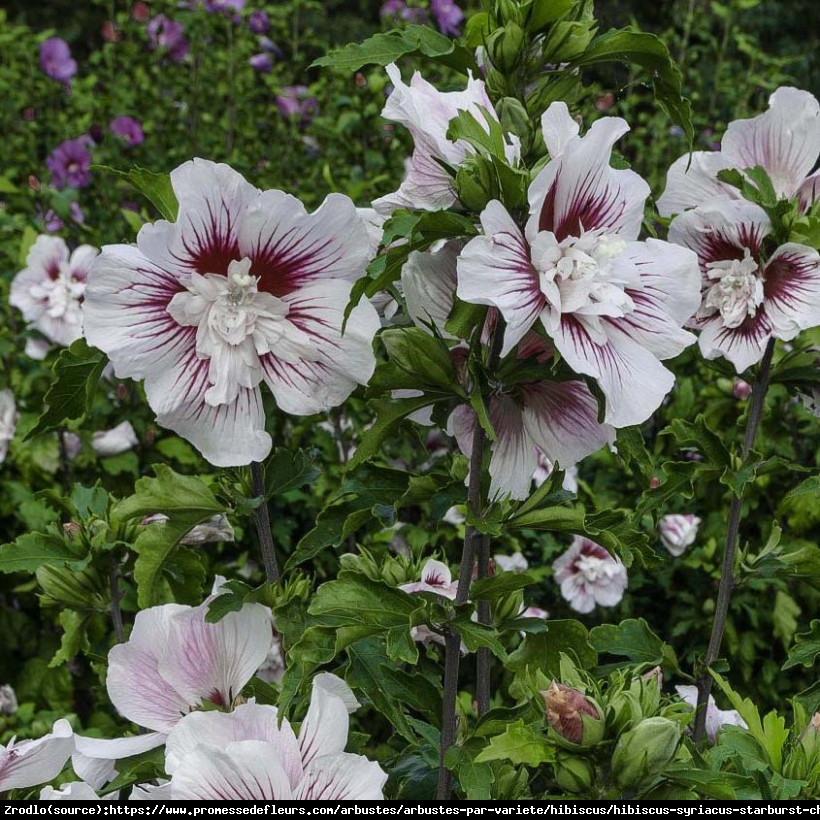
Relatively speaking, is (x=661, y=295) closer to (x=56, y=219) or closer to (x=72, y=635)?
(x=72, y=635)

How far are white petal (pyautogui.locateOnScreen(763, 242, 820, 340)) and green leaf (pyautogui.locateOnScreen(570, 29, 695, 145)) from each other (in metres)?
0.33

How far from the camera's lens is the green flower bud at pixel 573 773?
912 mm

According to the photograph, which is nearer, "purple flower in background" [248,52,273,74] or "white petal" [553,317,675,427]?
"white petal" [553,317,675,427]

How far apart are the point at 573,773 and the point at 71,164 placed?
10.1 ft

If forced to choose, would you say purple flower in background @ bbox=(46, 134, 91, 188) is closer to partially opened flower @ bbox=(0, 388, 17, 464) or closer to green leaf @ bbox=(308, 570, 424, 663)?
partially opened flower @ bbox=(0, 388, 17, 464)

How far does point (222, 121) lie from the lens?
438cm

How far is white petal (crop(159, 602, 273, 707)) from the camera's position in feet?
3.74

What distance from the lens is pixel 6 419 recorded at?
8.68ft

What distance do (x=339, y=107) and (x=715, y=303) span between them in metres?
2.16

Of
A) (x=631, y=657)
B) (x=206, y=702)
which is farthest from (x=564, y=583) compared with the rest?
(x=206, y=702)

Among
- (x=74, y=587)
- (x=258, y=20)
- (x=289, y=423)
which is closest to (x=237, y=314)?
(x=74, y=587)

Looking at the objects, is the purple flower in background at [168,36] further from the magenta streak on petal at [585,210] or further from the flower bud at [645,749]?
the flower bud at [645,749]

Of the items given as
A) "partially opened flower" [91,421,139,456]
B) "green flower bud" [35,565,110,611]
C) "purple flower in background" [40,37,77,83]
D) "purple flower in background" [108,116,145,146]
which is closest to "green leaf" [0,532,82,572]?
"green flower bud" [35,565,110,611]
